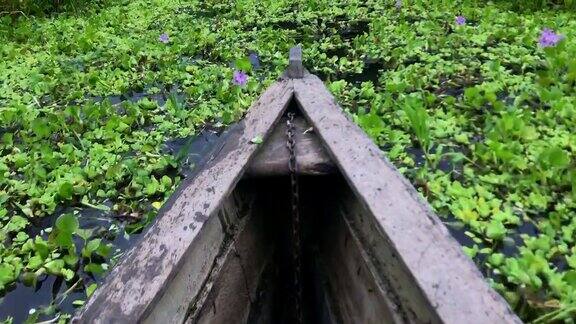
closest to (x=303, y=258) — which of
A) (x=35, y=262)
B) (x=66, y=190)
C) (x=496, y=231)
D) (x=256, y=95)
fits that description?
(x=496, y=231)

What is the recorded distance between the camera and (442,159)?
2.88 m

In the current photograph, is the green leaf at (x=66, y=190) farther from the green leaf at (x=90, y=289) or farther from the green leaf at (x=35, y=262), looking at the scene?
the green leaf at (x=90, y=289)

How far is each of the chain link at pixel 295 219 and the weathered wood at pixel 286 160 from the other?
21 mm

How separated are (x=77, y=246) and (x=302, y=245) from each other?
1.15m

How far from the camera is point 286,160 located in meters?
1.95

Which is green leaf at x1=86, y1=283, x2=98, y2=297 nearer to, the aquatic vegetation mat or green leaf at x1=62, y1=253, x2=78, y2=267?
the aquatic vegetation mat

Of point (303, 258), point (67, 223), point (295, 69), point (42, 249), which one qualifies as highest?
point (295, 69)

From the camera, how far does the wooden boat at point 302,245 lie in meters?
1.25

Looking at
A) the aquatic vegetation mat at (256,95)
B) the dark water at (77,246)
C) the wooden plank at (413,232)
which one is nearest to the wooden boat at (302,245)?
the wooden plank at (413,232)

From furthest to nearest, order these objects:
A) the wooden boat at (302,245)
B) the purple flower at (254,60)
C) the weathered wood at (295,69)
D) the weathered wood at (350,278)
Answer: the purple flower at (254,60), the weathered wood at (295,69), the weathered wood at (350,278), the wooden boat at (302,245)

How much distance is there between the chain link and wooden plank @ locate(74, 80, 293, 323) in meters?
0.10

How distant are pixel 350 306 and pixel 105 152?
77.5 inches

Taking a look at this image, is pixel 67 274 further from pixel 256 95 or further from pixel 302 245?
pixel 256 95

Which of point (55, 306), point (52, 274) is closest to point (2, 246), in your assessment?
point (52, 274)
